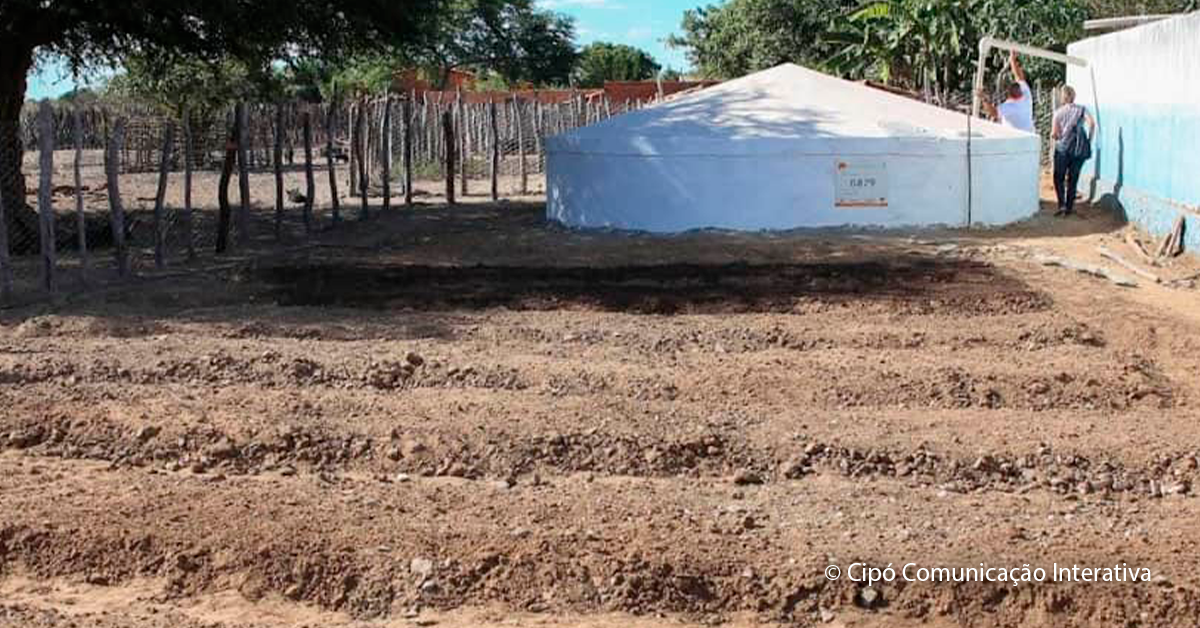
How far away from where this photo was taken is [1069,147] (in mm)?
16234

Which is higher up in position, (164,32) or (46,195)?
(164,32)

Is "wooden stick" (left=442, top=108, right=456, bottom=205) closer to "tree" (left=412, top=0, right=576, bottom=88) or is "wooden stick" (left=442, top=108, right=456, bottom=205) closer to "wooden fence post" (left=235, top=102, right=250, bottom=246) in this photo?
"wooden fence post" (left=235, top=102, right=250, bottom=246)

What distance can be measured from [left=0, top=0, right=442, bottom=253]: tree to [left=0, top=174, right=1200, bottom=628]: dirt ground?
407 cm

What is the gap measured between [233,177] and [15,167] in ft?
42.4

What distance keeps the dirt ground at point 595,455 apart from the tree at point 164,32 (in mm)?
4065

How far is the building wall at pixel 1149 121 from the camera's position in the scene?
521 inches

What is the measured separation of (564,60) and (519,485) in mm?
46042

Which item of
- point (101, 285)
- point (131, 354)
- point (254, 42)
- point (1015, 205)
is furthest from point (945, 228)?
point (131, 354)

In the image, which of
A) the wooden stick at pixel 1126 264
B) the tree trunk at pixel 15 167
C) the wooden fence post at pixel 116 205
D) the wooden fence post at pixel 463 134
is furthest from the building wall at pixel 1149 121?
the tree trunk at pixel 15 167

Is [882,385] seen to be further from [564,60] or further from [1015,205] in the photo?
[564,60]

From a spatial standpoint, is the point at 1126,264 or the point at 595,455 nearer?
the point at 595,455

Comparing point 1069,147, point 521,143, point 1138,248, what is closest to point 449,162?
point 521,143

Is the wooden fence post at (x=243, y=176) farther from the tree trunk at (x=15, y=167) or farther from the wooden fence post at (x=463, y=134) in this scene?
the wooden fence post at (x=463, y=134)

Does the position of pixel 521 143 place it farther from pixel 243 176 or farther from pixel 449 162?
pixel 243 176
